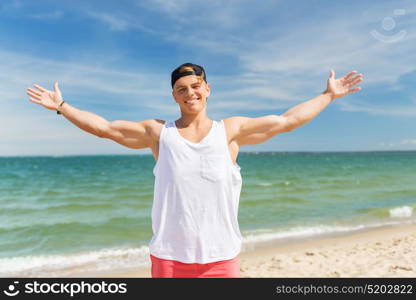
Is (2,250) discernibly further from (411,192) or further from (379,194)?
(411,192)

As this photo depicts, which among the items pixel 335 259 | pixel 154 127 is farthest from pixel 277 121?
pixel 335 259

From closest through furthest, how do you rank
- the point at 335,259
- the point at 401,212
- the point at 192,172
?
1. the point at 192,172
2. the point at 335,259
3. the point at 401,212

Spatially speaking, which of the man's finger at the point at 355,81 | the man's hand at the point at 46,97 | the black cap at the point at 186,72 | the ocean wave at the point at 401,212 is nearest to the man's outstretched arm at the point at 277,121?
the man's finger at the point at 355,81

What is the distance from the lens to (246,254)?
8.59 meters

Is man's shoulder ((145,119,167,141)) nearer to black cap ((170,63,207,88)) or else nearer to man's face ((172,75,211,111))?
man's face ((172,75,211,111))

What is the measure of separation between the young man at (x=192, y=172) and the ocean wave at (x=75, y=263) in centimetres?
615

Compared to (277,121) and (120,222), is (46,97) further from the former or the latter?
(120,222)

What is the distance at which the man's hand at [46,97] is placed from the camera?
2.60 meters

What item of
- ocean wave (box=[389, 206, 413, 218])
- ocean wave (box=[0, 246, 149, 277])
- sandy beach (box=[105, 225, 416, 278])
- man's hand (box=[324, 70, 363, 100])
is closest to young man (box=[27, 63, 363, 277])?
man's hand (box=[324, 70, 363, 100])

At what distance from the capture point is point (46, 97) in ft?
8.69

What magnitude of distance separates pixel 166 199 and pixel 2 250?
31.5 ft

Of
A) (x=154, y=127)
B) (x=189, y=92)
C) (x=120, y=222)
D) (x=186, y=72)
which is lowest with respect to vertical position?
(x=120, y=222)

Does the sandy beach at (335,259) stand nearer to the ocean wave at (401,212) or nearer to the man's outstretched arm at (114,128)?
the ocean wave at (401,212)

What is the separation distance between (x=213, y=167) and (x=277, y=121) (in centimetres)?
63
